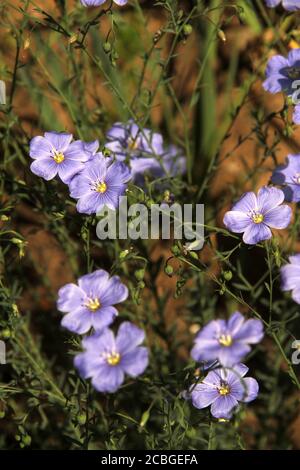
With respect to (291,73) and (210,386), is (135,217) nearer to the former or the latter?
(210,386)

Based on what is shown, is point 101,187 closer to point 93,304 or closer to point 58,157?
point 58,157

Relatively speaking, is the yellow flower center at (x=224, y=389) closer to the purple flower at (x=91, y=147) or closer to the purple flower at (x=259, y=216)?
the purple flower at (x=259, y=216)

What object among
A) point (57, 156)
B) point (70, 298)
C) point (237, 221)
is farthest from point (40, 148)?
point (237, 221)

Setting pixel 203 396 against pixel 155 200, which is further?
pixel 155 200

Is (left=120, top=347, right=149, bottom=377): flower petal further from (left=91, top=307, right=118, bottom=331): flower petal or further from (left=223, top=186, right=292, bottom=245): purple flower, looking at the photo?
(left=223, top=186, right=292, bottom=245): purple flower

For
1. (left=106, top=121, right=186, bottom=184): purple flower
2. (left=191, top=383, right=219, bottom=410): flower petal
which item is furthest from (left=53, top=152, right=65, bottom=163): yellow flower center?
(left=191, top=383, right=219, bottom=410): flower petal

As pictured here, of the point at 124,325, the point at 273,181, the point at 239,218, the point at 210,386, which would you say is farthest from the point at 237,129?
the point at 124,325

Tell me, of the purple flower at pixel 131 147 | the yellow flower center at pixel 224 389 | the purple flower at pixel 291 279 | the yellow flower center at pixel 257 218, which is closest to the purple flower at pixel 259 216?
the yellow flower center at pixel 257 218
